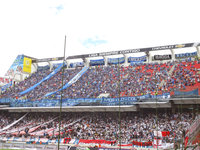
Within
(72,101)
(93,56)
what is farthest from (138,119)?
(93,56)

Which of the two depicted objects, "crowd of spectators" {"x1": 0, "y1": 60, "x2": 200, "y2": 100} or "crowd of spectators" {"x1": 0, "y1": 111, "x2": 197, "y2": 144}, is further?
"crowd of spectators" {"x1": 0, "y1": 60, "x2": 200, "y2": 100}

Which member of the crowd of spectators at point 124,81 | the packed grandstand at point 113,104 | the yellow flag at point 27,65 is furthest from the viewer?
the yellow flag at point 27,65

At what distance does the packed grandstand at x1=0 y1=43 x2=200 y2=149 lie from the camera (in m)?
29.0

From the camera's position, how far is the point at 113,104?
1382 inches

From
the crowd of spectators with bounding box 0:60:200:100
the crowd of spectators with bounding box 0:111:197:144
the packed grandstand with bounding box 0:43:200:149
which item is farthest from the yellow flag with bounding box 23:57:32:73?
the crowd of spectators with bounding box 0:111:197:144

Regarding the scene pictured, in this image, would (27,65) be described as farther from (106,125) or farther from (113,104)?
(106,125)

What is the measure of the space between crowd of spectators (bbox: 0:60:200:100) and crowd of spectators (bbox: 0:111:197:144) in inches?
152

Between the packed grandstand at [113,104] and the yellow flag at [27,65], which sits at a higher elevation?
the yellow flag at [27,65]

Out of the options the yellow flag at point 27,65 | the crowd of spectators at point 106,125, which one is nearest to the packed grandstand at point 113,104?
the crowd of spectators at point 106,125

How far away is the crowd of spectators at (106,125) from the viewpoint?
93.5 feet

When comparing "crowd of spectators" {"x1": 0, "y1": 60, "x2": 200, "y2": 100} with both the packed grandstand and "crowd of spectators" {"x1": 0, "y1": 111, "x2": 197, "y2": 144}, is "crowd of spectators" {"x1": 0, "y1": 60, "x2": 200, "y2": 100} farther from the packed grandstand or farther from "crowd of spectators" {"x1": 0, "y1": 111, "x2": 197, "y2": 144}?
"crowd of spectators" {"x1": 0, "y1": 111, "x2": 197, "y2": 144}

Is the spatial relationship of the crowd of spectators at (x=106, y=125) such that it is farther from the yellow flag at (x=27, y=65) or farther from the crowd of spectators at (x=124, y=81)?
the yellow flag at (x=27, y=65)

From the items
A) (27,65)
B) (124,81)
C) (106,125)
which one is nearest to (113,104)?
(106,125)

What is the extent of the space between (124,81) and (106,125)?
11.9 meters
